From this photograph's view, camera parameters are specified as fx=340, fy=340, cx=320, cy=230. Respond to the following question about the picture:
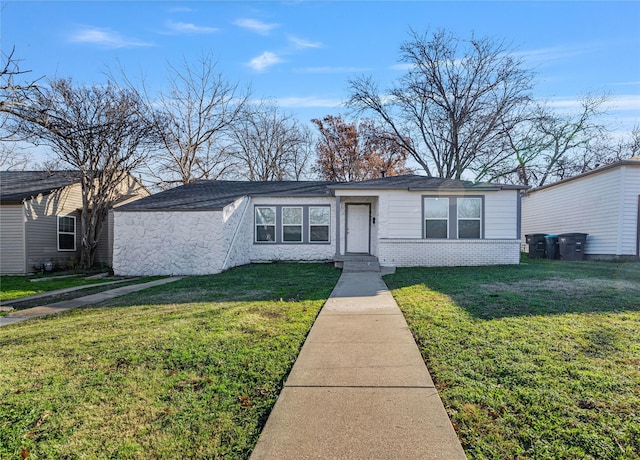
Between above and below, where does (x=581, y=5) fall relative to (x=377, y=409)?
above

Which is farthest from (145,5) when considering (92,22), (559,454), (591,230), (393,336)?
(591,230)

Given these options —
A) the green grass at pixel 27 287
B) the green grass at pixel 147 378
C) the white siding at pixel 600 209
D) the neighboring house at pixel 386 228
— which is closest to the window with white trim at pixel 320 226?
the neighboring house at pixel 386 228

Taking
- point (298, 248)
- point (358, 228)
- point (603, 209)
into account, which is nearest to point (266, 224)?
point (298, 248)

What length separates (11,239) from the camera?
13492mm

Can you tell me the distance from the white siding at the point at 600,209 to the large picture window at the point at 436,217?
19.6 ft

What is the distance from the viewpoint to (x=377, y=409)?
272 centimetres

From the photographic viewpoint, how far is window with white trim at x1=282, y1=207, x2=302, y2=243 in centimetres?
1432

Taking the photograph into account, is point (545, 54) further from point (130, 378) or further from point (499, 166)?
point (130, 378)

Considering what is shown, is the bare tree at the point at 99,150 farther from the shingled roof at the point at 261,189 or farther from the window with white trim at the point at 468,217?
the window with white trim at the point at 468,217

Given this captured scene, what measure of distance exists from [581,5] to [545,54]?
38.7 feet

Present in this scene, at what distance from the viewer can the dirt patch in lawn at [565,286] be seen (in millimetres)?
6980

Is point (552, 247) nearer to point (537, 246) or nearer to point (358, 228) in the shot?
point (537, 246)

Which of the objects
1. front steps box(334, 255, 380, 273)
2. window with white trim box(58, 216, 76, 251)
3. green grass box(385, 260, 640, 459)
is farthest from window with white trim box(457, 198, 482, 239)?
window with white trim box(58, 216, 76, 251)

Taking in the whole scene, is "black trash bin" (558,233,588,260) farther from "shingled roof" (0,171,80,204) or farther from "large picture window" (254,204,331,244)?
"shingled roof" (0,171,80,204)
